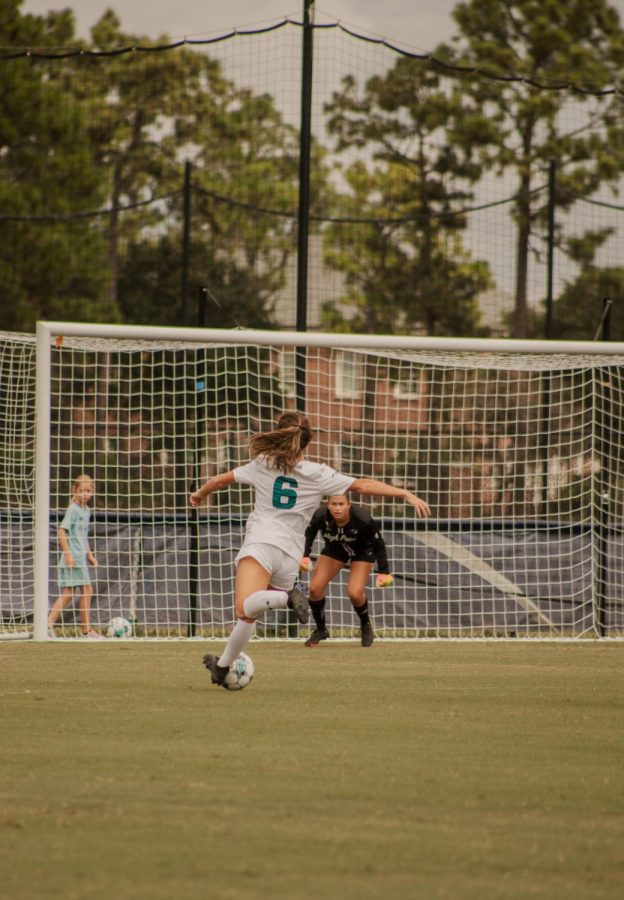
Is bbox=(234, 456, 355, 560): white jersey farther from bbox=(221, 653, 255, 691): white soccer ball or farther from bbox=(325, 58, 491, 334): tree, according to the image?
bbox=(325, 58, 491, 334): tree

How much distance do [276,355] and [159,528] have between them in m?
14.6

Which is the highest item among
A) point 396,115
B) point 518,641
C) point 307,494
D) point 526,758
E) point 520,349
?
point 396,115

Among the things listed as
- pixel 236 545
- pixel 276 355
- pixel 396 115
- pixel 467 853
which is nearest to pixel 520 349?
pixel 236 545

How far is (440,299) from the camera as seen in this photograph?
33.6 meters

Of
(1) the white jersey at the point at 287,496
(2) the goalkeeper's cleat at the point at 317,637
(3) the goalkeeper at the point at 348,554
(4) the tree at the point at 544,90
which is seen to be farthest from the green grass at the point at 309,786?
(4) the tree at the point at 544,90

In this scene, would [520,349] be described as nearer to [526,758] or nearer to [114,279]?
[526,758]

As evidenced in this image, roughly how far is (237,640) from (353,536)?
414cm

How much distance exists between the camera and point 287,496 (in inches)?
317

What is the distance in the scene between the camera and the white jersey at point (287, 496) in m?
8.00

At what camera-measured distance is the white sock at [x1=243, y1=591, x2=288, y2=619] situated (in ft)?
25.0

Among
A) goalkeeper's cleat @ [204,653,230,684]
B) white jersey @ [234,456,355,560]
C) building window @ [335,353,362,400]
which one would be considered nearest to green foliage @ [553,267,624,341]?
building window @ [335,353,362,400]

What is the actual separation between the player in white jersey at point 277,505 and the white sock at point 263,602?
3.1 inches

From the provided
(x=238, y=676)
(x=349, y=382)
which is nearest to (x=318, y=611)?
(x=238, y=676)

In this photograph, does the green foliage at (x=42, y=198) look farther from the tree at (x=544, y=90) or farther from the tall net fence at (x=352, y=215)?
the tree at (x=544, y=90)
